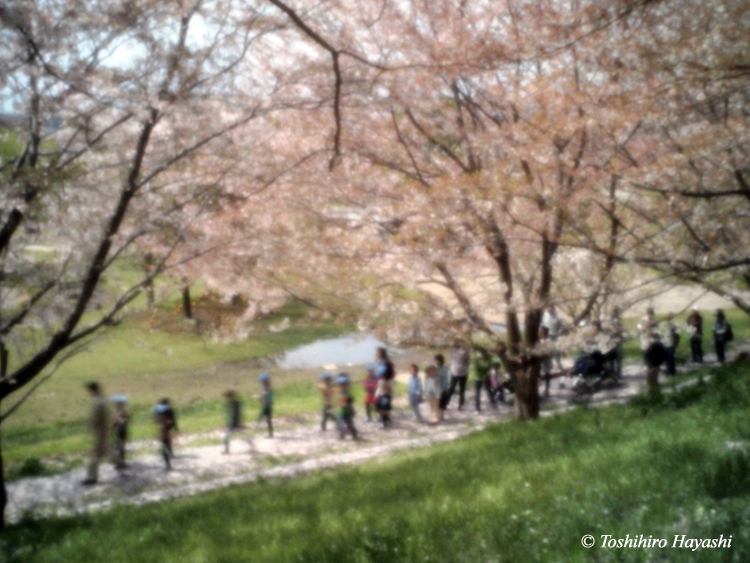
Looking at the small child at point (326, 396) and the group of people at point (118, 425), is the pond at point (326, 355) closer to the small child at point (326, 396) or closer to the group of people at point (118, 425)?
the small child at point (326, 396)

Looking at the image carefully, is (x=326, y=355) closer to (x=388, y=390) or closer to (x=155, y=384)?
(x=155, y=384)

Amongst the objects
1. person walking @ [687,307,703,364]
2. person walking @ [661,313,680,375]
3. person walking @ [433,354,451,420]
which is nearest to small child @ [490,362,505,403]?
person walking @ [433,354,451,420]

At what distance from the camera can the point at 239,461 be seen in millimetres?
11289

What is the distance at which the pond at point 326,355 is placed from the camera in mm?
23516

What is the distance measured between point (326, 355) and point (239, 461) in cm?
1371

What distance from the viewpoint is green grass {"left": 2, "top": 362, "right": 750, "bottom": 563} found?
3648 mm

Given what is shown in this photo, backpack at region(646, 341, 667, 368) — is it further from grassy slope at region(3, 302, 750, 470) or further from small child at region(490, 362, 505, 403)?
small child at region(490, 362, 505, 403)

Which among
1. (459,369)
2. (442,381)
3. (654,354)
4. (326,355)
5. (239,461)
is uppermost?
(654,354)

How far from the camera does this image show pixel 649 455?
5242mm

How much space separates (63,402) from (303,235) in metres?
11.7

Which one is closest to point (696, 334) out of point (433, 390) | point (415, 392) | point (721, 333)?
point (721, 333)

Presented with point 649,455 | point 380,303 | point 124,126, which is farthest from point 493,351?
point 124,126

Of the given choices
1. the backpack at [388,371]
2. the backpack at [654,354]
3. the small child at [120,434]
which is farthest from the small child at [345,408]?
the backpack at [654,354]

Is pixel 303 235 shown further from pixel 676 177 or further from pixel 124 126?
pixel 676 177
